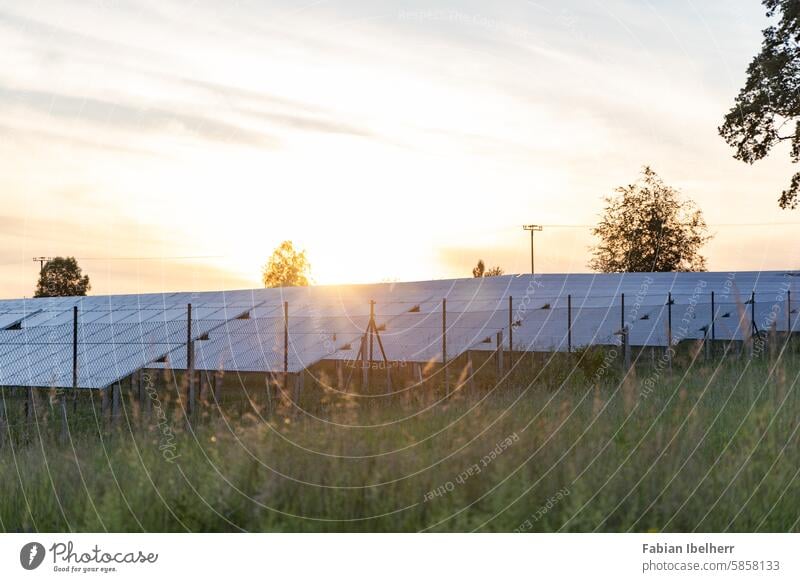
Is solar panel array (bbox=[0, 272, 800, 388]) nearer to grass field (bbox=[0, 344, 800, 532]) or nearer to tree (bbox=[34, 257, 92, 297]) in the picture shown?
grass field (bbox=[0, 344, 800, 532])

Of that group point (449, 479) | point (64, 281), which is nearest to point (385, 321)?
point (449, 479)

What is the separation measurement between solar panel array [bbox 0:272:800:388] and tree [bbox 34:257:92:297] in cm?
5160

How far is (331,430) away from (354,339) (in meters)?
12.8

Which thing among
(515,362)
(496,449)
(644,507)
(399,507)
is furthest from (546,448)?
(515,362)

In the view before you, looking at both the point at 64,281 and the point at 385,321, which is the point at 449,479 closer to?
the point at 385,321

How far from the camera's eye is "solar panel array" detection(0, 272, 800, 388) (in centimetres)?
1978

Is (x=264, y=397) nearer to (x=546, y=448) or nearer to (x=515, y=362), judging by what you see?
(x=515, y=362)

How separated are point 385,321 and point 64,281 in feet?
239

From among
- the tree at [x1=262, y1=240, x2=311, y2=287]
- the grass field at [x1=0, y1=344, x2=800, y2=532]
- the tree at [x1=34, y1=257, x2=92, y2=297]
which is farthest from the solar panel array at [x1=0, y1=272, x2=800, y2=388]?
the tree at [x1=34, y1=257, x2=92, y2=297]

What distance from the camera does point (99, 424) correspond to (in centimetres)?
1541

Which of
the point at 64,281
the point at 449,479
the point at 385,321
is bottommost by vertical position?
the point at 449,479

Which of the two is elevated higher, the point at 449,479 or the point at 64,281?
the point at 64,281

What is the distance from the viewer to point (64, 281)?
87062 mm

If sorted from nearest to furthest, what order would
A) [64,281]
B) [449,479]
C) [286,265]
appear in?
[449,479], [286,265], [64,281]
